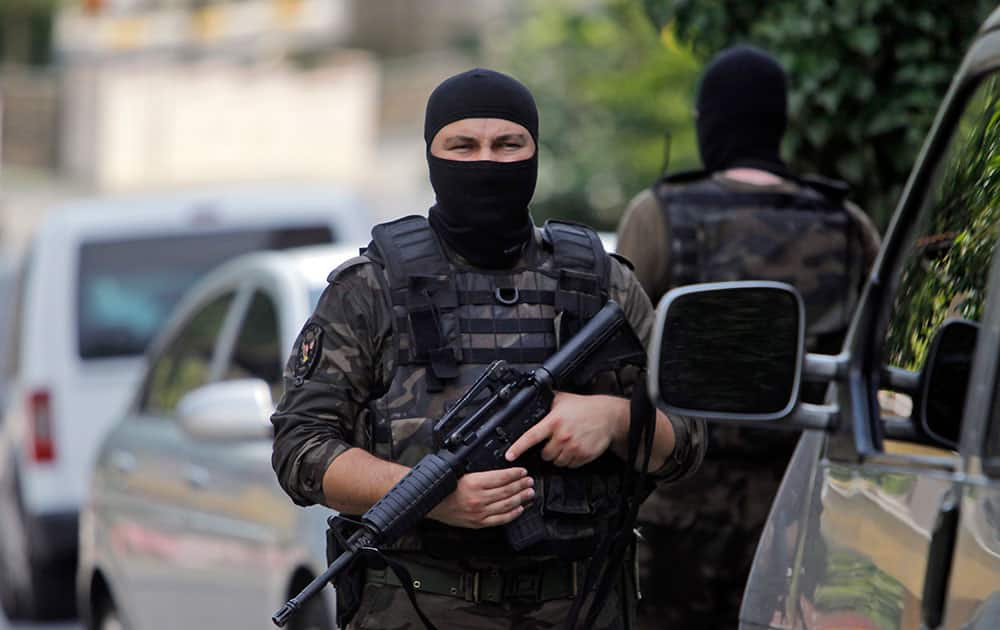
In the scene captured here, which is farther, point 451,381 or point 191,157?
point 191,157

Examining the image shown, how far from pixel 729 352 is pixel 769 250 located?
2209 millimetres

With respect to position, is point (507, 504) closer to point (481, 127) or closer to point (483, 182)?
point (483, 182)

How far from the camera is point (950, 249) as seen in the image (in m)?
3.03

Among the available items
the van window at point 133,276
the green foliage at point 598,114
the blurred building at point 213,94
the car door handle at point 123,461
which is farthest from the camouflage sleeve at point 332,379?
the blurred building at point 213,94

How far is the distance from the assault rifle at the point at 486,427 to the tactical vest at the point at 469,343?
6cm

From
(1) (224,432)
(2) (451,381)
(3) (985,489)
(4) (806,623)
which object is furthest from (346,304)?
(1) (224,432)

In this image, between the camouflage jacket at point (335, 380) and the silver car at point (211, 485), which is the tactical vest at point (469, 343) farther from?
the silver car at point (211, 485)

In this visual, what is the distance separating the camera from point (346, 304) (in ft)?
11.7

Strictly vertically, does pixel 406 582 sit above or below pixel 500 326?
below

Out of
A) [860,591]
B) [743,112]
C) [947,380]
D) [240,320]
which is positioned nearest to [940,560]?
A: [860,591]

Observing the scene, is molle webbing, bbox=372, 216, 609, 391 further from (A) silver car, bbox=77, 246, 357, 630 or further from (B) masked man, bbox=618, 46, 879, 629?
(A) silver car, bbox=77, 246, 357, 630

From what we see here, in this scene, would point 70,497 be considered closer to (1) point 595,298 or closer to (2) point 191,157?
(1) point 595,298

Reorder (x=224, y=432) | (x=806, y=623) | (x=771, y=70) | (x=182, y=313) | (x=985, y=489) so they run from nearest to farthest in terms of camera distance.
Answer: (x=985, y=489) → (x=806, y=623) → (x=771, y=70) → (x=224, y=432) → (x=182, y=313)

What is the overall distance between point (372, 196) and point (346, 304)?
33.1 metres
